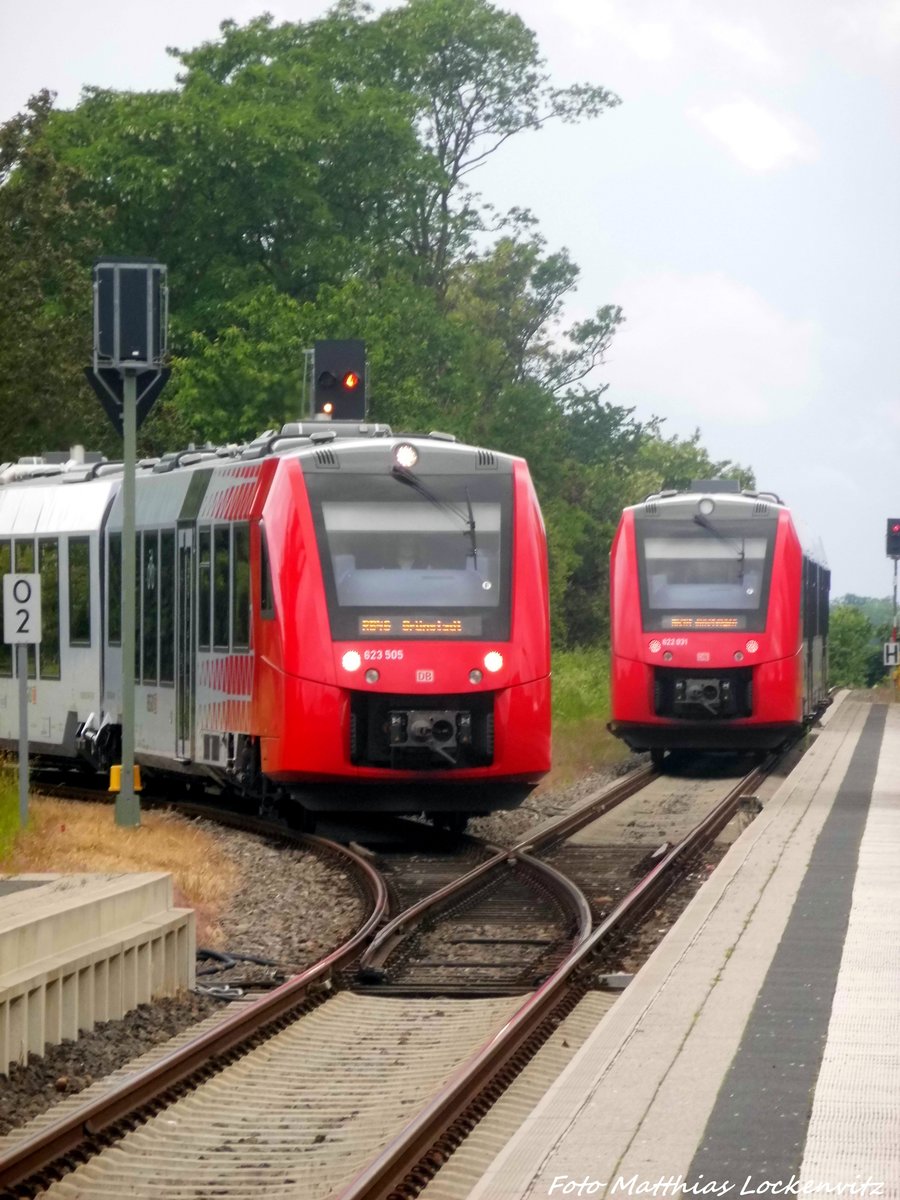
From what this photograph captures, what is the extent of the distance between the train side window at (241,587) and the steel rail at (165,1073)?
5.28 meters

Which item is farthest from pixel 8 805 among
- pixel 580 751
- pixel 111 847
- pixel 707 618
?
pixel 580 751

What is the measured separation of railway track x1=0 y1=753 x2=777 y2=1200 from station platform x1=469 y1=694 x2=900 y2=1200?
1.54 feet

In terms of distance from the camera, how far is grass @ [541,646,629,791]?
26.6 metres

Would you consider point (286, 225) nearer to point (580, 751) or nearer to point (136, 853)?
point (580, 751)

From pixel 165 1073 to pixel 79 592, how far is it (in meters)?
14.1

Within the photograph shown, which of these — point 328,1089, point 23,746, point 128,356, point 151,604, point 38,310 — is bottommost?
point 328,1089

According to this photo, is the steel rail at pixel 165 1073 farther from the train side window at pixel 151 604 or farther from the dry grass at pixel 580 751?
the dry grass at pixel 580 751

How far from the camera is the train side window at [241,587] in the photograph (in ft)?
57.5

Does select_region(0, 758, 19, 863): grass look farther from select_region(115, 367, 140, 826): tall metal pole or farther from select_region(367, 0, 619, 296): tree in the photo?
select_region(367, 0, 619, 296): tree

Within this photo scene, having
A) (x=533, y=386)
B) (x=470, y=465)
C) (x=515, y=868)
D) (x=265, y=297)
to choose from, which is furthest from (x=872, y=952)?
(x=533, y=386)

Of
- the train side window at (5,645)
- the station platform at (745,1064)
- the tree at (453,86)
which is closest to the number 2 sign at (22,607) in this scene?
the train side window at (5,645)

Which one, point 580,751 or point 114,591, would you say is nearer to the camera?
point 114,591

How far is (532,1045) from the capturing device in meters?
9.51

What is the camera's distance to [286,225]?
5353 cm
